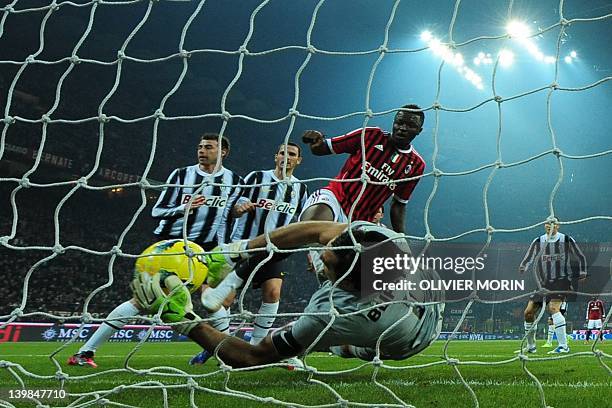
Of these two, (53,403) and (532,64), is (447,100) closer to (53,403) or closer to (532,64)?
(532,64)

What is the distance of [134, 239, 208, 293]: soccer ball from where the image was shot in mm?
2283

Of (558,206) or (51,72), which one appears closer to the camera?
(51,72)

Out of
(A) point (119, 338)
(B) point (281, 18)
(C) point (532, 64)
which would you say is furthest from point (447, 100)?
(A) point (119, 338)

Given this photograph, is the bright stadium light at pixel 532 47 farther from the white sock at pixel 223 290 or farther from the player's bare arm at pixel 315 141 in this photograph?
the white sock at pixel 223 290

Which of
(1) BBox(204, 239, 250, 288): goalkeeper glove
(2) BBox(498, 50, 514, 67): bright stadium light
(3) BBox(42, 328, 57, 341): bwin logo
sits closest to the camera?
(1) BBox(204, 239, 250, 288): goalkeeper glove

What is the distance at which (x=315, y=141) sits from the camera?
3.74 metres

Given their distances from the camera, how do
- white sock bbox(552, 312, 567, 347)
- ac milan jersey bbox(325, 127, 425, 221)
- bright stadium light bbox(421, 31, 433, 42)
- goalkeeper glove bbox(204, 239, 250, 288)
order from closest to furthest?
1. goalkeeper glove bbox(204, 239, 250, 288)
2. ac milan jersey bbox(325, 127, 425, 221)
3. white sock bbox(552, 312, 567, 347)
4. bright stadium light bbox(421, 31, 433, 42)

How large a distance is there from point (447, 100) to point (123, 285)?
1711 centimetres

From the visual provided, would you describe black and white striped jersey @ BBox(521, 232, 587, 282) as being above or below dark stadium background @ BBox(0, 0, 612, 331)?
below

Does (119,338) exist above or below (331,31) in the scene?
below

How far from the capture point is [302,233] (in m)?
2.64

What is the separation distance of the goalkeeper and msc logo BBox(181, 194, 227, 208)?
194 centimetres

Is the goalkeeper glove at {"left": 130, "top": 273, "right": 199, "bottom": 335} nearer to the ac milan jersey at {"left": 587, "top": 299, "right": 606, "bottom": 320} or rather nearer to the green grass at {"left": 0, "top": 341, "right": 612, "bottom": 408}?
the green grass at {"left": 0, "top": 341, "right": 612, "bottom": 408}

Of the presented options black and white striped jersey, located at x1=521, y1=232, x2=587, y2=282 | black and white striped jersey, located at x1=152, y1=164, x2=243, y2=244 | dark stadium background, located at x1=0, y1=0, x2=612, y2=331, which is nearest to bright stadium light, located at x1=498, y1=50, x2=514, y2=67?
dark stadium background, located at x1=0, y1=0, x2=612, y2=331
